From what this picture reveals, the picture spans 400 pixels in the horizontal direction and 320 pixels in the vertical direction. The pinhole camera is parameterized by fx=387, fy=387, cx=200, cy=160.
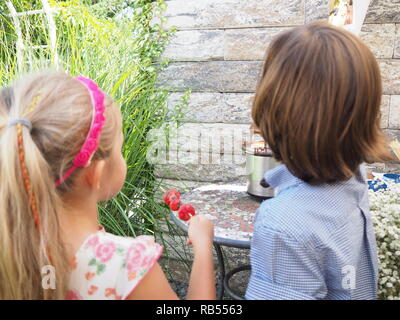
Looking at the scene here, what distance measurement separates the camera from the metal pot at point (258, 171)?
5.35 ft

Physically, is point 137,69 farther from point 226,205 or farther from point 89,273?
point 89,273

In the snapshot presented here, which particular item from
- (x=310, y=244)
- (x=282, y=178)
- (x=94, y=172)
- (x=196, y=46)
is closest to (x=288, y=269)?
(x=310, y=244)

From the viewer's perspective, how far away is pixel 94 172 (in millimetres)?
1055

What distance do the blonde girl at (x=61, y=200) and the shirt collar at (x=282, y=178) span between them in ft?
1.36

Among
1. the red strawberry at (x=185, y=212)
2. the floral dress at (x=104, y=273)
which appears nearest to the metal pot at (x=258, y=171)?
the red strawberry at (x=185, y=212)

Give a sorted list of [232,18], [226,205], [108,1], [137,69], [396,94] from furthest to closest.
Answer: [108,1] < [137,69] < [232,18] < [396,94] < [226,205]

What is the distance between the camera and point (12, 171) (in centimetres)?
90

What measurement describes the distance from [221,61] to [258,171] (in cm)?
148

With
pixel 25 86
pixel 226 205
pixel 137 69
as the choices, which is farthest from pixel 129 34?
pixel 25 86

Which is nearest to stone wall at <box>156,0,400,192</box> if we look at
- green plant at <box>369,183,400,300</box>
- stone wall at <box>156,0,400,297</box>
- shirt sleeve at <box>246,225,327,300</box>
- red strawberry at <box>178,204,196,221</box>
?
stone wall at <box>156,0,400,297</box>

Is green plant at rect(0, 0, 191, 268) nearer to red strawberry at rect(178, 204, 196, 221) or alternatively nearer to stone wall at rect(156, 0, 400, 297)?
stone wall at rect(156, 0, 400, 297)

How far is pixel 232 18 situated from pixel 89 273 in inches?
91.3

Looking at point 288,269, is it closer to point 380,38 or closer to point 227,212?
point 227,212
